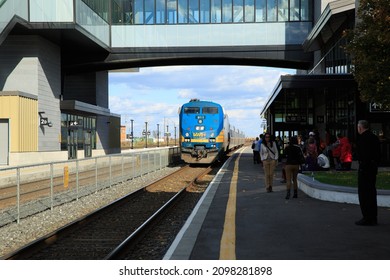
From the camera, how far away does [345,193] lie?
10.2m

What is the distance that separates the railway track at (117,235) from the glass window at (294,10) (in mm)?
24524

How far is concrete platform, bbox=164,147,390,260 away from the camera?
595 centimetres

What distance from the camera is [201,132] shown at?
26.5 metres

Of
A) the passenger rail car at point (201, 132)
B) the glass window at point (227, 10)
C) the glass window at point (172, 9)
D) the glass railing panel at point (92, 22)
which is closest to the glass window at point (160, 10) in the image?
the glass window at point (172, 9)

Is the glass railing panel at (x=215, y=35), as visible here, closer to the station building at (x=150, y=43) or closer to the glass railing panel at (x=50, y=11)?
the station building at (x=150, y=43)

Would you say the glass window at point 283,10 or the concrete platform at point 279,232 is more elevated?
the glass window at point 283,10

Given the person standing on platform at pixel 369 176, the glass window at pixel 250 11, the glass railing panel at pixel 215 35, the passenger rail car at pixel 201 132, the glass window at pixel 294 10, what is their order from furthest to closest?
the glass window at pixel 250 11 < the glass window at pixel 294 10 < the glass railing panel at pixel 215 35 < the passenger rail car at pixel 201 132 < the person standing on platform at pixel 369 176

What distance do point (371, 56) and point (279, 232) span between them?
25.5 feet

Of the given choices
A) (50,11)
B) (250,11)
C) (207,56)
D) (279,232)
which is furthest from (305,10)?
(279,232)

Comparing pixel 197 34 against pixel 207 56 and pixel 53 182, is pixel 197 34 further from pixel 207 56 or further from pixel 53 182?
pixel 53 182

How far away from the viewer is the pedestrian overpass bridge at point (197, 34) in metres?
34.3

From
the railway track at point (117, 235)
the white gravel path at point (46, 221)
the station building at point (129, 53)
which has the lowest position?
the white gravel path at point (46, 221)

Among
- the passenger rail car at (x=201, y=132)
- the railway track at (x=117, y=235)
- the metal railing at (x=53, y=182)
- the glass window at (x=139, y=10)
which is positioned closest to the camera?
the railway track at (x=117, y=235)

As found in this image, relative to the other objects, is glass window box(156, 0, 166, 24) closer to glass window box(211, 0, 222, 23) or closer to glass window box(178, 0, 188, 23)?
glass window box(178, 0, 188, 23)
